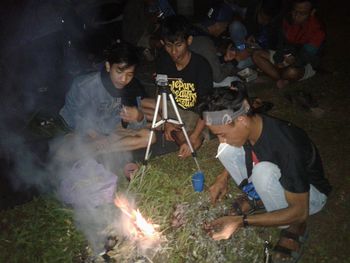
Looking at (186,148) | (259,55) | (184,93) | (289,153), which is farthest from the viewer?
(259,55)

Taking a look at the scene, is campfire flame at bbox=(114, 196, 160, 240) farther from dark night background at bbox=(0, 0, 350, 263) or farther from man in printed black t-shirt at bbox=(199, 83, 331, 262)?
dark night background at bbox=(0, 0, 350, 263)

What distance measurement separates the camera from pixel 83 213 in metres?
4.63

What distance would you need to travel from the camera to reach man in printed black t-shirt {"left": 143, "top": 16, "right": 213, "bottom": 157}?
16.8ft

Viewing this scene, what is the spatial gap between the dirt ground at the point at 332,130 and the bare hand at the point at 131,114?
2.85 m

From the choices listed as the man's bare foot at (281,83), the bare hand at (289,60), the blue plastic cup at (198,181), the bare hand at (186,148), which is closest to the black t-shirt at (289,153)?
the blue plastic cup at (198,181)

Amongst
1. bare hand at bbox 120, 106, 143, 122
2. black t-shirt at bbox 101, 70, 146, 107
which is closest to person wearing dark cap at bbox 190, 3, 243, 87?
black t-shirt at bbox 101, 70, 146, 107

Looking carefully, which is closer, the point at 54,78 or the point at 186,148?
the point at 186,148

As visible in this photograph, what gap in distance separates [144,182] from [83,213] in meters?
0.97

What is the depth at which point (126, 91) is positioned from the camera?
17.9 feet

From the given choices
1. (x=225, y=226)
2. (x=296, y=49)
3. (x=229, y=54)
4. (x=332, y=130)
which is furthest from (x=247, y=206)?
(x=296, y=49)

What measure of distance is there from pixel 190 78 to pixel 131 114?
115cm

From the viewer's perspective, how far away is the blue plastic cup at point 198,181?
474cm

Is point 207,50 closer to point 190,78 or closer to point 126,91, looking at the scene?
point 190,78

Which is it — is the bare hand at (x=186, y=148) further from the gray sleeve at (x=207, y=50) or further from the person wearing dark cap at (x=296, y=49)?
the person wearing dark cap at (x=296, y=49)
